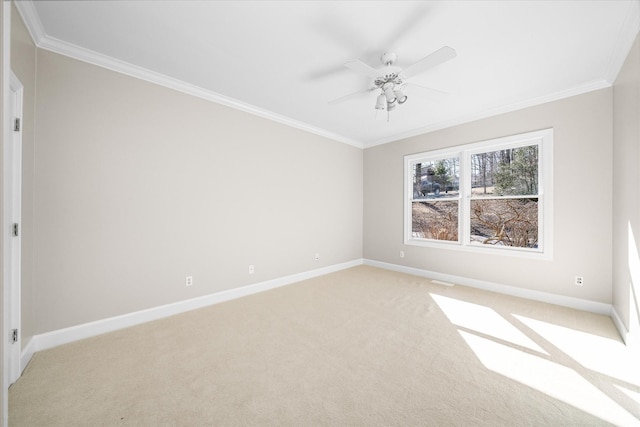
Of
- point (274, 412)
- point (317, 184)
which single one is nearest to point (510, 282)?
point (317, 184)

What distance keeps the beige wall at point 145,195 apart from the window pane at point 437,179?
232cm

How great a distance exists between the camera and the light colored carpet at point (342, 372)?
1451 mm

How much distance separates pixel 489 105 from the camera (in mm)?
3465

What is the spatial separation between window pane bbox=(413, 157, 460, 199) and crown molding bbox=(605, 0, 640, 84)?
180cm

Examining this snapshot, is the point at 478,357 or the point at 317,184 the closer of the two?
the point at 478,357

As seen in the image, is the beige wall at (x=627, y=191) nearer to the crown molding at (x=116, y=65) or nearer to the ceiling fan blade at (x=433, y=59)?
the ceiling fan blade at (x=433, y=59)

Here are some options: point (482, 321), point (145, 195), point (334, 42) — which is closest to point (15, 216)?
point (145, 195)

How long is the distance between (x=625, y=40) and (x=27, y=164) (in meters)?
5.18

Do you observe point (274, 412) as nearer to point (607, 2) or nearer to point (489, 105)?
point (607, 2)

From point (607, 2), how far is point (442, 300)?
123 inches

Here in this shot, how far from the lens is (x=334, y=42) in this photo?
218 cm

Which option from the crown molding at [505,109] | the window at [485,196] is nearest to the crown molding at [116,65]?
the crown molding at [505,109]

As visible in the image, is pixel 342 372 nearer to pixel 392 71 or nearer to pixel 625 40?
pixel 392 71

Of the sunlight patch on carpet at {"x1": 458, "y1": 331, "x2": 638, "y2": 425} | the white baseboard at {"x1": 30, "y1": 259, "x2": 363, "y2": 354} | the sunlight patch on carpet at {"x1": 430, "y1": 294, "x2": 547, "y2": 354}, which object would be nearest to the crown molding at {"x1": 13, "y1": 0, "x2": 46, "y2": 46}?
the white baseboard at {"x1": 30, "y1": 259, "x2": 363, "y2": 354}
